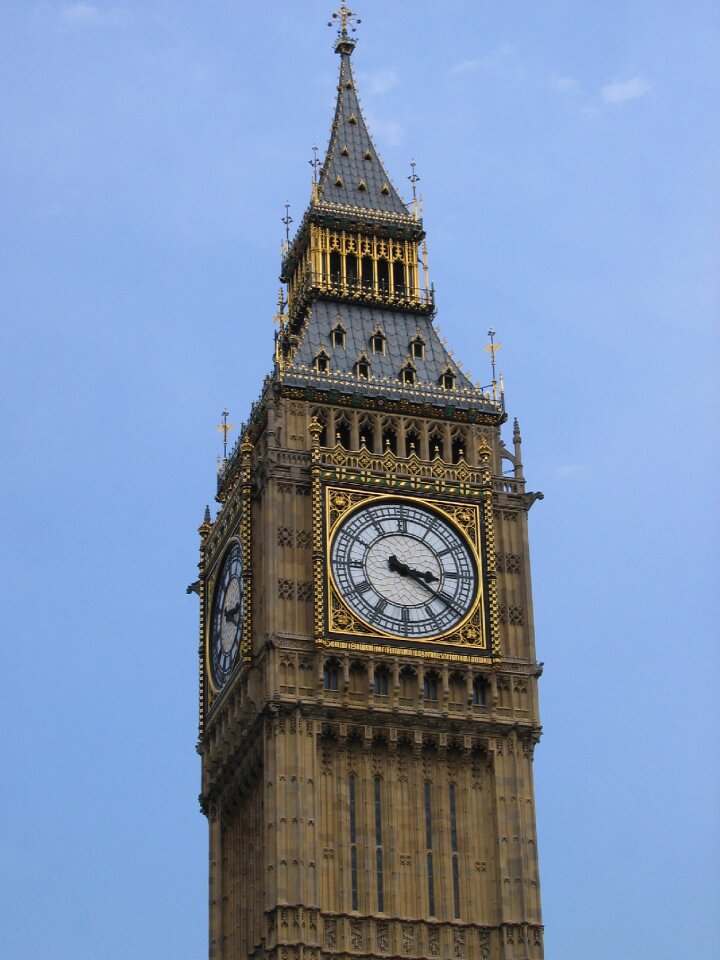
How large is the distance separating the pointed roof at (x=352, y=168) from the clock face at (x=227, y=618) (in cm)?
1422

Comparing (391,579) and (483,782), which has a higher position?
(391,579)

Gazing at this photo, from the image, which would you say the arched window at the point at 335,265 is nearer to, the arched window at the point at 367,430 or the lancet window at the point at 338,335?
the lancet window at the point at 338,335

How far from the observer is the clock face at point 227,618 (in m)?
74.2

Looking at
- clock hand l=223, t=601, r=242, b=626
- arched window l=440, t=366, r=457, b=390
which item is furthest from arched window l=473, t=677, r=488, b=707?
arched window l=440, t=366, r=457, b=390

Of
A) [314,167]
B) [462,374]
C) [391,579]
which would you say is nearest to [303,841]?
[391,579]

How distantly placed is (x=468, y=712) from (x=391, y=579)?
4618 millimetres

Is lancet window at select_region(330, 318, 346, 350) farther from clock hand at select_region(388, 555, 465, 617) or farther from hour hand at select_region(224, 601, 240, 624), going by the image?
hour hand at select_region(224, 601, 240, 624)

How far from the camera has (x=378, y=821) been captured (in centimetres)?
7019

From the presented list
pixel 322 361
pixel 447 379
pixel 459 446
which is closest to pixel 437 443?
pixel 459 446

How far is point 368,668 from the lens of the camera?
7125cm

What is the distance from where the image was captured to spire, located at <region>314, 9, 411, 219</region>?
83.3 meters

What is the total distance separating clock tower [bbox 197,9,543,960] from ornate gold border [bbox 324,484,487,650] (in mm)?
69

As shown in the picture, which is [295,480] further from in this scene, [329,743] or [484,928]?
[484,928]

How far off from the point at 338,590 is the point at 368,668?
99.9 inches
